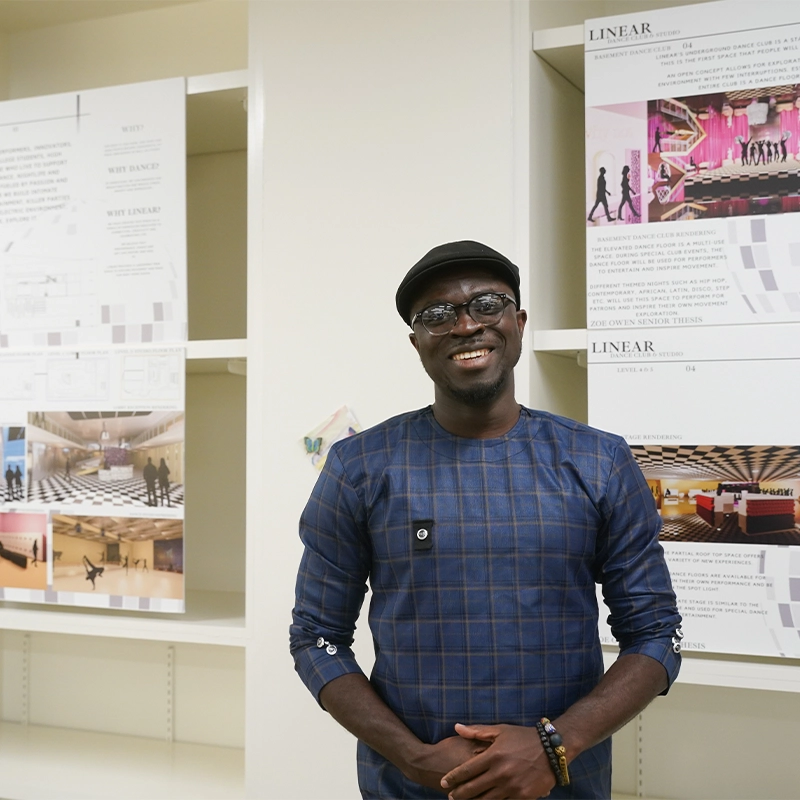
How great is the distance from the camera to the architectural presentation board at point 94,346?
2.08m

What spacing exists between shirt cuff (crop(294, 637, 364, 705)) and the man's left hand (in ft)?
Answer: 0.66

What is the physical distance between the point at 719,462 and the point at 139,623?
1255 millimetres

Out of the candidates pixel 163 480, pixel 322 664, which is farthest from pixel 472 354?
pixel 163 480

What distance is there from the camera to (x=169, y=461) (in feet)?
6.79

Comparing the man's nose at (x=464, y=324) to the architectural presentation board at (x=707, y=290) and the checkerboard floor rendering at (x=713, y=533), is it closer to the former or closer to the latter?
the architectural presentation board at (x=707, y=290)

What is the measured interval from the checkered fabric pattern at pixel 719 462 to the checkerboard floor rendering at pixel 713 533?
0.24 ft

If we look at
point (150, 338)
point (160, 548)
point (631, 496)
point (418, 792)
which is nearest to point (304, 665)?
point (418, 792)

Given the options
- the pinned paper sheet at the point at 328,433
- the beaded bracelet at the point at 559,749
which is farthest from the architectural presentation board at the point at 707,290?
the beaded bracelet at the point at 559,749

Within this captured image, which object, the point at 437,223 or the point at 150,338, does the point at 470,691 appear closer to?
the point at 437,223

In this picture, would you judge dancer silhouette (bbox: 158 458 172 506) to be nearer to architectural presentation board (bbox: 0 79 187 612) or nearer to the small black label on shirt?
architectural presentation board (bbox: 0 79 187 612)

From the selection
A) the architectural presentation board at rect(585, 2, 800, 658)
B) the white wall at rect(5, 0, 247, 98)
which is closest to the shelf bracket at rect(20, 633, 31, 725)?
the white wall at rect(5, 0, 247, 98)

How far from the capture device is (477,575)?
1209 mm

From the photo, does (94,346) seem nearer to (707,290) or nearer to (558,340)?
(558,340)

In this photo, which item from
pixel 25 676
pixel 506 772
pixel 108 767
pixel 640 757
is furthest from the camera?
pixel 25 676
